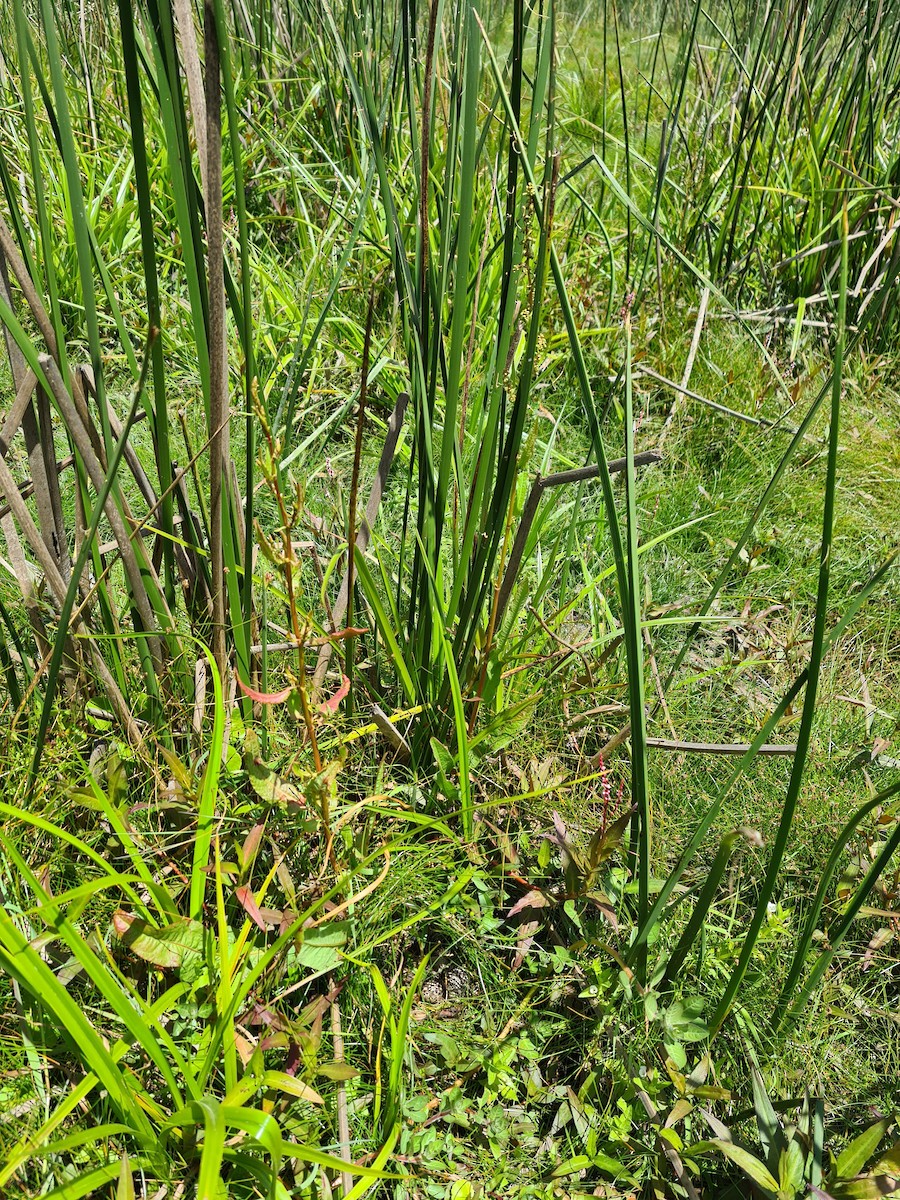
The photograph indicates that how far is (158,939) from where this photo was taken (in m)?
0.88

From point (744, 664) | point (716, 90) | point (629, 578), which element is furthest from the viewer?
point (716, 90)

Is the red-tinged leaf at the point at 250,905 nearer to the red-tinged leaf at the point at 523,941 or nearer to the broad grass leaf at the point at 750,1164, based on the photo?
the red-tinged leaf at the point at 523,941

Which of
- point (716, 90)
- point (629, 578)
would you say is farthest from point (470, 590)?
point (716, 90)

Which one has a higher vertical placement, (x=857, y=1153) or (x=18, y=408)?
(x=18, y=408)

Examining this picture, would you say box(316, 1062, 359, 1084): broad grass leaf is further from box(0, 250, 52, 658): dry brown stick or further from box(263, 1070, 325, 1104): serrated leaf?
box(0, 250, 52, 658): dry brown stick

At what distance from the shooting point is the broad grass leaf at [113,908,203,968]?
867 mm

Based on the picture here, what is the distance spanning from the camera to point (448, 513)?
1469 millimetres

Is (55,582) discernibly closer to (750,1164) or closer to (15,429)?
(15,429)

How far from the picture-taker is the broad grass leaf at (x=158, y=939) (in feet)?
2.84

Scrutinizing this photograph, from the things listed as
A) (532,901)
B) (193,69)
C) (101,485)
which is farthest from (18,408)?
(532,901)

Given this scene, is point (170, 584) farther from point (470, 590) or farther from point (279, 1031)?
point (279, 1031)

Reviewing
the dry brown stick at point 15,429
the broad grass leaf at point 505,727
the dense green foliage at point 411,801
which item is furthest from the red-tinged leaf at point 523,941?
the dry brown stick at point 15,429

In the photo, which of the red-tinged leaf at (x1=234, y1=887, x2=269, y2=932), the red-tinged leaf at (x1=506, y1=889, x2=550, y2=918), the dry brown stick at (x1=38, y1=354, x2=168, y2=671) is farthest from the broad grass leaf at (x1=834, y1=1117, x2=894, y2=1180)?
the dry brown stick at (x1=38, y1=354, x2=168, y2=671)

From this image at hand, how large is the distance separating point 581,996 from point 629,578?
545mm
